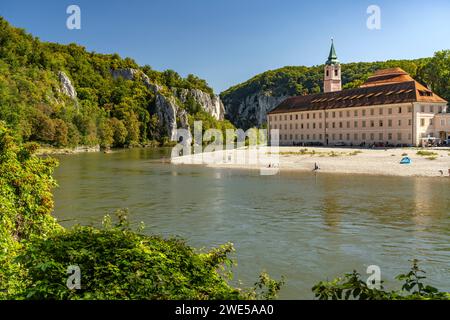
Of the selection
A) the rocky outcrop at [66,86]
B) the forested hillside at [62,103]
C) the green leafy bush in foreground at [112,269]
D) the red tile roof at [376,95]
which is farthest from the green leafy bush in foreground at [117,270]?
the rocky outcrop at [66,86]

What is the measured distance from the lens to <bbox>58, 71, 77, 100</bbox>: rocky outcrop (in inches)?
6284

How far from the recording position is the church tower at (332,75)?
129 meters

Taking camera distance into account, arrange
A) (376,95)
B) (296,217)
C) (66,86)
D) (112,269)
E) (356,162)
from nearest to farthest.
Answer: (112,269)
(296,217)
(356,162)
(376,95)
(66,86)

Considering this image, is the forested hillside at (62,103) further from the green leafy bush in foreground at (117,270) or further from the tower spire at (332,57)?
the green leafy bush in foreground at (117,270)

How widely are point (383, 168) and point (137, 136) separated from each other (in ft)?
419

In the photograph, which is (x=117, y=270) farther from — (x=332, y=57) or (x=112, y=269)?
(x=332, y=57)

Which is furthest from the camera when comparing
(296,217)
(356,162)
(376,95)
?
(376,95)

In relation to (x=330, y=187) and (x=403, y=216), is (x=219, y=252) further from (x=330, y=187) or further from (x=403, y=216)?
(x=330, y=187)

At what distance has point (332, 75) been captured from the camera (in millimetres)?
129750

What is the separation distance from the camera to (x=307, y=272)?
53.6 feet

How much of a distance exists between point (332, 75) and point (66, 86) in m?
92.7

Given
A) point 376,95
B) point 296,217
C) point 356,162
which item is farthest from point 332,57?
point 296,217

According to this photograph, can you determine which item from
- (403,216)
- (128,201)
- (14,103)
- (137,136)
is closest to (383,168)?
(403,216)

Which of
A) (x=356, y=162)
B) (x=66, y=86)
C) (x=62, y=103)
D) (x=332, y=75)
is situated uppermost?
(x=66, y=86)
